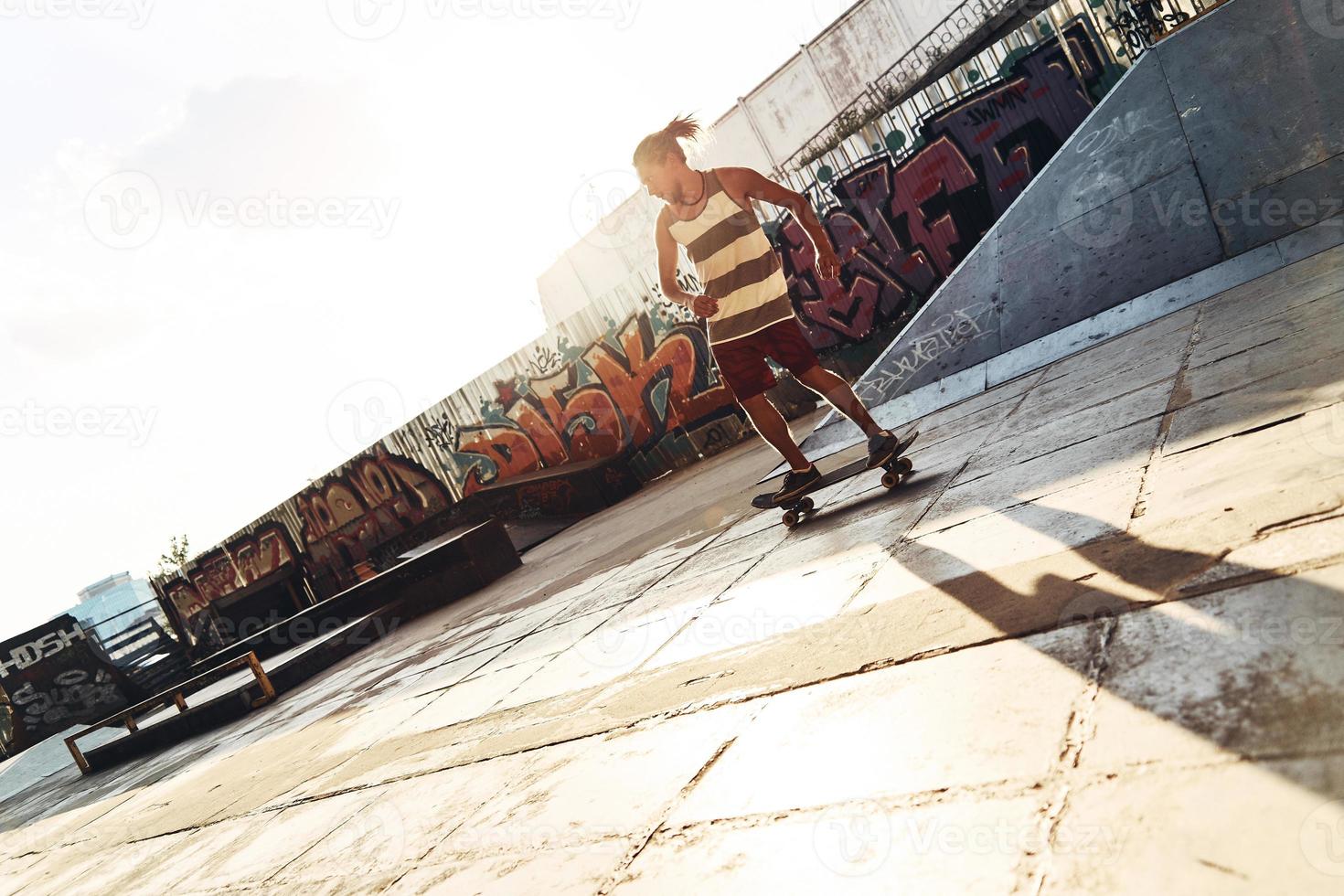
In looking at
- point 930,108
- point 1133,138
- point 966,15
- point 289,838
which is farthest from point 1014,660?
point 966,15

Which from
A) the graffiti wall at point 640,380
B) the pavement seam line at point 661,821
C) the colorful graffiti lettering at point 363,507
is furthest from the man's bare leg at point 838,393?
the colorful graffiti lettering at point 363,507


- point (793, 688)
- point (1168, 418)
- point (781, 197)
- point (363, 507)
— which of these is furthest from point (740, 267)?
point (363, 507)

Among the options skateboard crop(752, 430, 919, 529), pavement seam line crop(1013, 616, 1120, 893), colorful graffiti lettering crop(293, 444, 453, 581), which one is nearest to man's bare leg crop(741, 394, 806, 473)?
skateboard crop(752, 430, 919, 529)

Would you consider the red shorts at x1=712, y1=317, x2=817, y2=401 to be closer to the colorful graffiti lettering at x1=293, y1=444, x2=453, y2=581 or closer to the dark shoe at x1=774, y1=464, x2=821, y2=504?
the dark shoe at x1=774, y1=464, x2=821, y2=504

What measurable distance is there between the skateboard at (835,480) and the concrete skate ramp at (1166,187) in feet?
6.30

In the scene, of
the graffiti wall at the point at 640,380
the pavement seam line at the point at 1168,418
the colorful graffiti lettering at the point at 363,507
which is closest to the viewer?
the pavement seam line at the point at 1168,418

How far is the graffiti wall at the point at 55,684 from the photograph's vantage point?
1282cm

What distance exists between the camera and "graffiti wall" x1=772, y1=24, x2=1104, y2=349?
7.78m

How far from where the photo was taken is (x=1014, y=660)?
1.62m

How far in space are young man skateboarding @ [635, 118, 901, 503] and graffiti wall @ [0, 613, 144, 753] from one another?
13507 millimetres

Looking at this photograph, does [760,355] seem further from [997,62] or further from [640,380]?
[640,380]

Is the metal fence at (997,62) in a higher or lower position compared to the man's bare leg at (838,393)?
higher

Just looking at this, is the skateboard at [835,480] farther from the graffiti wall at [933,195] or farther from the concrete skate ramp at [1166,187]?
the graffiti wall at [933,195]

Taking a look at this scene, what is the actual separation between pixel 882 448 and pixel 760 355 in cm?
78
